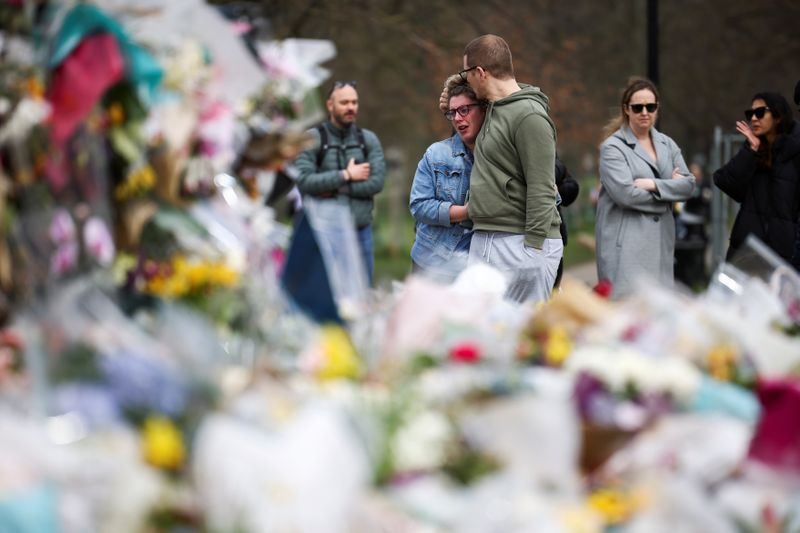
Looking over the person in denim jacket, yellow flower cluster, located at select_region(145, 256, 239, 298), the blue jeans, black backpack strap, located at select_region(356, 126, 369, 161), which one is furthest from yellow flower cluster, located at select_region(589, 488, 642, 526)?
black backpack strap, located at select_region(356, 126, 369, 161)

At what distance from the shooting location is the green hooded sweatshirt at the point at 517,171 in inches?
255

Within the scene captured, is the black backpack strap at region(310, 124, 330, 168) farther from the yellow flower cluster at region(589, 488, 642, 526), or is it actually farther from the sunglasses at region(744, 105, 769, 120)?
the yellow flower cluster at region(589, 488, 642, 526)

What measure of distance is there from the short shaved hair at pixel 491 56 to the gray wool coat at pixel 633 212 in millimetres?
1445

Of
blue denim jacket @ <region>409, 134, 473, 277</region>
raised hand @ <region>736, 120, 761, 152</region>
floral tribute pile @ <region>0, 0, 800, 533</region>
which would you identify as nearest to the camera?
floral tribute pile @ <region>0, 0, 800, 533</region>

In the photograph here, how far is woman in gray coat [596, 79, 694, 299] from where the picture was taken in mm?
7789

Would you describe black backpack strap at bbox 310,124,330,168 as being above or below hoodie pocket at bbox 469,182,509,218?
below

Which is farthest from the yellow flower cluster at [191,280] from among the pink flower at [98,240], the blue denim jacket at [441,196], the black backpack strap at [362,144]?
the black backpack strap at [362,144]

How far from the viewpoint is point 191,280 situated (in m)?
3.64

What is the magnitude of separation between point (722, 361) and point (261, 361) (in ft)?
3.97

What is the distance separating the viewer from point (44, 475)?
2.68 m

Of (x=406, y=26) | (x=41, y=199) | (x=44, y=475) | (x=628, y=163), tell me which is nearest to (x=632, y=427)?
(x=44, y=475)

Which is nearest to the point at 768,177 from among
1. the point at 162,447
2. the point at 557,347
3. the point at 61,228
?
the point at 557,347

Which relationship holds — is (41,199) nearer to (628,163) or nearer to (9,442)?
(9,442)

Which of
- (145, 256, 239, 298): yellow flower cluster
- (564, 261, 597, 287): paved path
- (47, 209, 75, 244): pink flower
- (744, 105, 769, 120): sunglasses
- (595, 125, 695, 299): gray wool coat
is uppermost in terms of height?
(47, 209, 75, 244): pink flower
